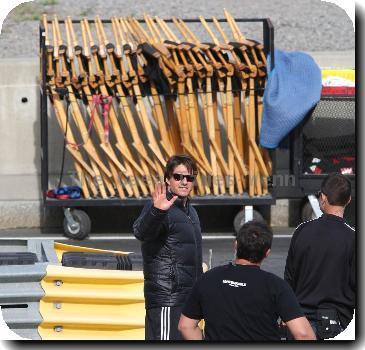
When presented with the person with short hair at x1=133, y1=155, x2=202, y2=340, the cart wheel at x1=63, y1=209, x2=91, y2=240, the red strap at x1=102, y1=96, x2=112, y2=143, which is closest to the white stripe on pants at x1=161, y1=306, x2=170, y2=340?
the person with short hair at x1=133, y1=155, x2=202, y2=340

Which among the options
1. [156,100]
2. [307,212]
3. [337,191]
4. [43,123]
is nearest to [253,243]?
[337,191]

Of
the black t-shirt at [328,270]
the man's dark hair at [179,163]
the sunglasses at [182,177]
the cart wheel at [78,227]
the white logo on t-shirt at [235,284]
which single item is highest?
the man's dark hair at [179,163]

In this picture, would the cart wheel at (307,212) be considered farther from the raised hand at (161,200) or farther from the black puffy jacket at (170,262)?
the raised hand at (161,200)

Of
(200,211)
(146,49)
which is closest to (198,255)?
(146,49)

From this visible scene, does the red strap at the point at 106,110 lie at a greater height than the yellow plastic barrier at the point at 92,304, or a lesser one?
greater

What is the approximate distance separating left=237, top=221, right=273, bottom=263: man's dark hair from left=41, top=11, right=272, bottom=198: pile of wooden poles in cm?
885

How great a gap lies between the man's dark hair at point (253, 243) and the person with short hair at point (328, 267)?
1027 millimetres

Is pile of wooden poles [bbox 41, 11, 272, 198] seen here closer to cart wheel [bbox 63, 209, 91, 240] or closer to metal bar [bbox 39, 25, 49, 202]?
metal bar [bbox 39, 25, 49, 202]

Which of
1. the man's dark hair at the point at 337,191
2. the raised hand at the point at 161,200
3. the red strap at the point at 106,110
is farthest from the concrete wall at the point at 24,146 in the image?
the raised hand at the point at 161,200

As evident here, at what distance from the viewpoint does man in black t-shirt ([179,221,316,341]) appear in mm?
4848

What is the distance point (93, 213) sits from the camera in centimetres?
1484

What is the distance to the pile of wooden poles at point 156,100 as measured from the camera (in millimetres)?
13781

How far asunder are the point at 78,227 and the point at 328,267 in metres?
8.44

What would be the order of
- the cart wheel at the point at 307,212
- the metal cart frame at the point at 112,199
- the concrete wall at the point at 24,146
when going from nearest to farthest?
the metal cart frame at the point at 112,199 → the cart wheel at the point at 307,212 → the concrete wall at the point at 24,146
